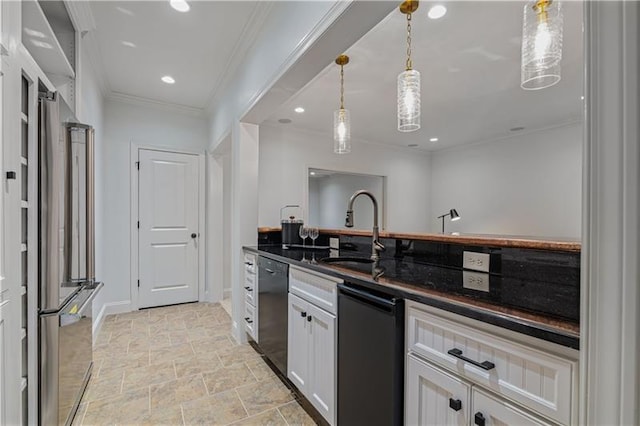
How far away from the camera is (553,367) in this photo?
0.80m

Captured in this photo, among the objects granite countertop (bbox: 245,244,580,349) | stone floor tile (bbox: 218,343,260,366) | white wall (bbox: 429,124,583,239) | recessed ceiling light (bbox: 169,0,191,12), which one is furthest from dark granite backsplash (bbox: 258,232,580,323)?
white wall (bbox: 429,124,583,239)

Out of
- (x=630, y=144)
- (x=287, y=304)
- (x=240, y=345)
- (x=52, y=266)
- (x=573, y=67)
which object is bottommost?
(x=240, y=345)

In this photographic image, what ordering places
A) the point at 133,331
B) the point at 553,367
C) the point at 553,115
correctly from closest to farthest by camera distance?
the point at 553,367 → the point at 133,331 → the point at 553,115

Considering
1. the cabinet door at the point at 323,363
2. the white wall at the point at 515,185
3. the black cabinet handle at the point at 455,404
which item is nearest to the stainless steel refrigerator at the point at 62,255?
the cabinet door at the point at 323,363

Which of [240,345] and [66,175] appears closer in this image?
[66,175]

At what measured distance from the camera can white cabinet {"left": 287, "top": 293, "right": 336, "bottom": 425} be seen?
1.63 metres

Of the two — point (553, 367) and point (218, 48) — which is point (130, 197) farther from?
point (553, 367)

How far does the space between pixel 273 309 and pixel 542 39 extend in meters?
2.27

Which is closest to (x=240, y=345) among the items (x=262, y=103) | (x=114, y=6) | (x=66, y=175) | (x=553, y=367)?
(x=66, y=175)

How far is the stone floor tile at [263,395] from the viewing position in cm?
197

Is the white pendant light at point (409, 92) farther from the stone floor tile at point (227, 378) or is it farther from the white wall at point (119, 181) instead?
the white wall at point (119, 181)

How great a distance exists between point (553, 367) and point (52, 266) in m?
1.98

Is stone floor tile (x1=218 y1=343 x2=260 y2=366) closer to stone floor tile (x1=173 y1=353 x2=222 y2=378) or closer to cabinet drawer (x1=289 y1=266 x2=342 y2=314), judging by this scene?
stone floor tile (x1=173 y1=353 x2=222 y2=378)

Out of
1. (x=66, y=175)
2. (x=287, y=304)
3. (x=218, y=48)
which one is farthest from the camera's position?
(x=218, y=48)
